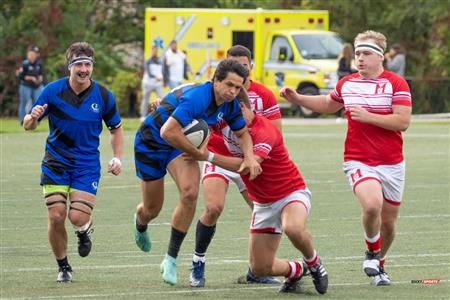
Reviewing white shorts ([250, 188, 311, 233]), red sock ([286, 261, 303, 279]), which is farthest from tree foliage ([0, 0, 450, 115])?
red sock ([286, 261, 303, 279])

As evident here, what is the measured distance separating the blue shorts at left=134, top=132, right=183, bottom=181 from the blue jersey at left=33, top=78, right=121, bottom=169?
17.3 inches

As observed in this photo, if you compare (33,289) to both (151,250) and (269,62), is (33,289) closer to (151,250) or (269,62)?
(151,250)

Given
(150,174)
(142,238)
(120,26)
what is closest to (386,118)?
(150,174)

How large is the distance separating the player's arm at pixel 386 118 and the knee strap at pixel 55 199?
2333 millimetres

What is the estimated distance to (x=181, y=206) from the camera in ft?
34.7

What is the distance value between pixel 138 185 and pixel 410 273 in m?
8.21

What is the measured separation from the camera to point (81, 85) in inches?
441

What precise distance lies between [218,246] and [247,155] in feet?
10.9

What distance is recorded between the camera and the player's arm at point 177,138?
977 cm

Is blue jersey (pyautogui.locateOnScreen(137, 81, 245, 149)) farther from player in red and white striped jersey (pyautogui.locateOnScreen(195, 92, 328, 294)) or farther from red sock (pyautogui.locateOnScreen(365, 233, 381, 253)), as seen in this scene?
red sock (pyautogui.locateOnScreen(365, 233, 381, 253))

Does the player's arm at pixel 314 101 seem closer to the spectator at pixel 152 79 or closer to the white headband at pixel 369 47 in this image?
the white headband at pixel 369 47

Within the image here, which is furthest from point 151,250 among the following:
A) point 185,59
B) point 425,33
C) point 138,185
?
point 425,33

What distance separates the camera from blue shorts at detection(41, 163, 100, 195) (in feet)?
36.3

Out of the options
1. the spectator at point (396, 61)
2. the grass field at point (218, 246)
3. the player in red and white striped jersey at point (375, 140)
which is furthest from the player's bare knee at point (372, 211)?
the spectator at point (396, 61)
